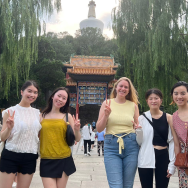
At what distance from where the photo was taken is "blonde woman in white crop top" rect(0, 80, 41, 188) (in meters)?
1.88

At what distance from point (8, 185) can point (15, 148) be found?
0.31m

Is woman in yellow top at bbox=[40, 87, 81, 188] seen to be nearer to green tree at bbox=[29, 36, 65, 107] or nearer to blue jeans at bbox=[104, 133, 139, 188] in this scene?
blue jeans at bbox=[104, 133, 139, 188]

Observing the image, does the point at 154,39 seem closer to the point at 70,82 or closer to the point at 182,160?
the point at 182,160

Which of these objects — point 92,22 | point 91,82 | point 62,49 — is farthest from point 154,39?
point 92,22

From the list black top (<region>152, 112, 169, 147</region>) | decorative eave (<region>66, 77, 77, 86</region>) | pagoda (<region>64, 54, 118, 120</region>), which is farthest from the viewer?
decorative eave (<region>66, 77, 77, 86</region>)

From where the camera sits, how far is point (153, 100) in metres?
2.16

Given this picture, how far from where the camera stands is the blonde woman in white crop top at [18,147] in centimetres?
188

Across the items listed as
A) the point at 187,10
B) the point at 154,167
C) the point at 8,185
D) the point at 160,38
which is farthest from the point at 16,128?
the point at 187,10

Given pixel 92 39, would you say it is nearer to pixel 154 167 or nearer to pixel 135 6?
pixel 135 6

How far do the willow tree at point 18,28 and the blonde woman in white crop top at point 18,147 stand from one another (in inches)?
155

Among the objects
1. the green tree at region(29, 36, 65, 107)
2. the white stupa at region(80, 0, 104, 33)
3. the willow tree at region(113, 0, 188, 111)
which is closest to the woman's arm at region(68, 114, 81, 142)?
the willow tree at region(113, 0, 188, 111)

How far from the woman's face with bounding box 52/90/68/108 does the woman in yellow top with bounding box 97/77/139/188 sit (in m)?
0.40

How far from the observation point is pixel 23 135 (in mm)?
1956

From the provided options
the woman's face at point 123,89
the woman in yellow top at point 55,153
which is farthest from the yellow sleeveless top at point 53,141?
the woman's face at point 123,89
